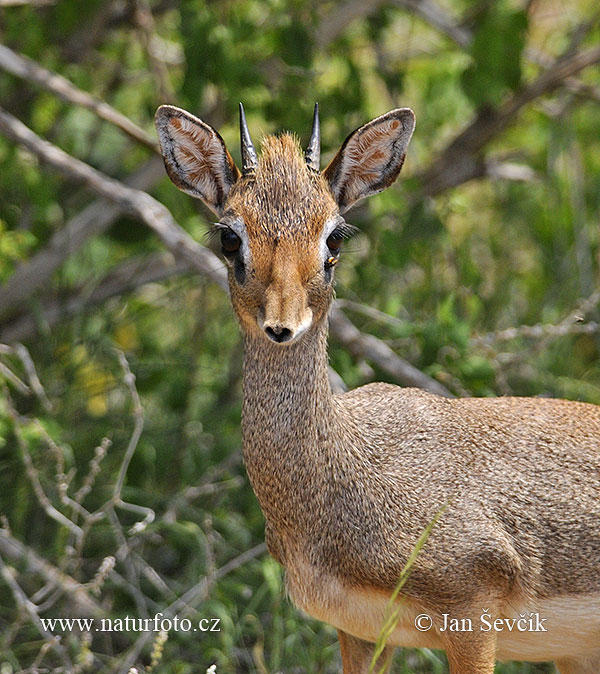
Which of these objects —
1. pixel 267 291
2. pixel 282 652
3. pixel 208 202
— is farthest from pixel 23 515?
pixel 267 291

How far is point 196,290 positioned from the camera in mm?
6070

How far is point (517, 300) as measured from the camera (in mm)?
6074

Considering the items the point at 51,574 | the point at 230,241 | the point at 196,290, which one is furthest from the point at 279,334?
the point at 196,290

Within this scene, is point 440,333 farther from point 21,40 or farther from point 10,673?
point 21,40

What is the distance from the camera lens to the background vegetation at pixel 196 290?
4016 millimetres

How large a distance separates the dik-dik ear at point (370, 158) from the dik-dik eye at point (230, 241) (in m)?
0.35

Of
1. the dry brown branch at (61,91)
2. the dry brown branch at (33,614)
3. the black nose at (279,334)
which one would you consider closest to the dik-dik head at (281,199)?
the black nose at (279,334)

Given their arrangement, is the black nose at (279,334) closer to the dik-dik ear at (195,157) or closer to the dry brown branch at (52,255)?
the dik-dik ear at (195,157)

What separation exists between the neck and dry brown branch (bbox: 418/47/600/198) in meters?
2.53

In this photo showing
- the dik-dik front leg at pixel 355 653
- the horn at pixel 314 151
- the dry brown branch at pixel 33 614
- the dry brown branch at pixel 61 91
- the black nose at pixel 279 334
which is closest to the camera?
the black nose at pixel 279 334

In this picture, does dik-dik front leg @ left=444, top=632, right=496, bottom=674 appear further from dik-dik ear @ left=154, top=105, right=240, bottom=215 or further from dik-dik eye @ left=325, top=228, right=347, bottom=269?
dik-dik ear @ left=154, top=105, right=240, bottom=215

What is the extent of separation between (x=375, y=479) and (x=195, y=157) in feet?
3.42

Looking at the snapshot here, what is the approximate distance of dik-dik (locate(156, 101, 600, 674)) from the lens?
2678 mm

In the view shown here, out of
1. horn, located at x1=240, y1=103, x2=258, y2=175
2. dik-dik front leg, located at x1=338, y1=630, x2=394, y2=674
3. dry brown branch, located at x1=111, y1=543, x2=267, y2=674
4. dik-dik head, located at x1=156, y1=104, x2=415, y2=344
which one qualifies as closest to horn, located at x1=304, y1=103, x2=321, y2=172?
dik-dik head, located at x1=156, y1=104, x2=415, y2=344
